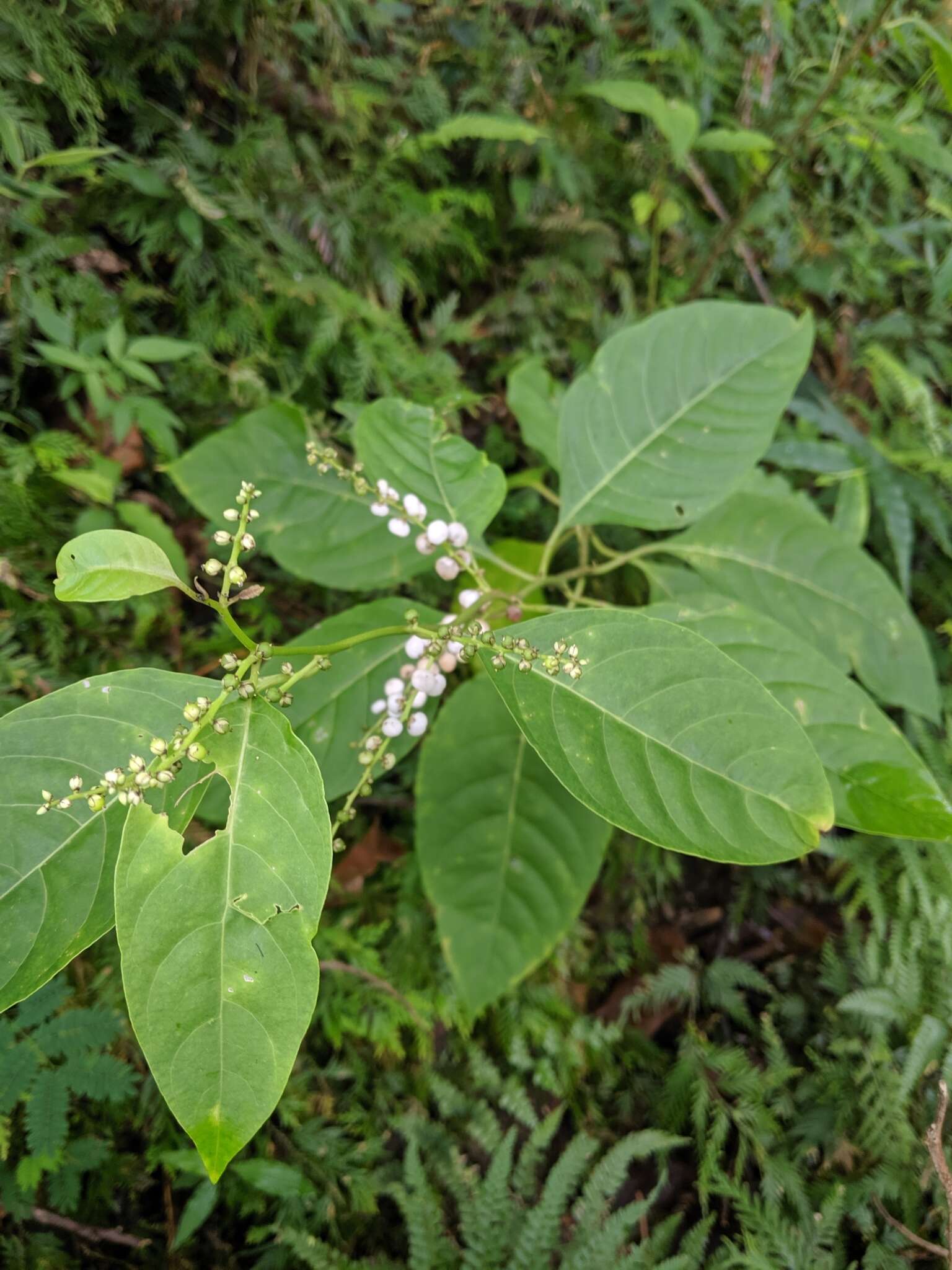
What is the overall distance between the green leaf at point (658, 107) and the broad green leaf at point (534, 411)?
0.64 metres

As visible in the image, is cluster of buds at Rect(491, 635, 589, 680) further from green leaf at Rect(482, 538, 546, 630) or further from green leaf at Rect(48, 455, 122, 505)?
green leaf at Rect(48, 455, 122, 505)

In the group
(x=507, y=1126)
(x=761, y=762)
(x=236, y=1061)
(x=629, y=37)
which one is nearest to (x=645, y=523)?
(x=761, y=762)

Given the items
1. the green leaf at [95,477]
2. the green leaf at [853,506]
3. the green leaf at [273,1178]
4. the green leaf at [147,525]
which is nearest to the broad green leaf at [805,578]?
the green leaf at [853,506]

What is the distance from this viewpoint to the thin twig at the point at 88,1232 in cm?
133

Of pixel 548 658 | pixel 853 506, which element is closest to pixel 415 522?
pixel 548 658

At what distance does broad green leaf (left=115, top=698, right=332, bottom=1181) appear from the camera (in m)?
0.70

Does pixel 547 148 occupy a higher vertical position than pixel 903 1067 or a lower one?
higher

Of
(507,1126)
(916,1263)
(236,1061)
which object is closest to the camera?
(236,1061)

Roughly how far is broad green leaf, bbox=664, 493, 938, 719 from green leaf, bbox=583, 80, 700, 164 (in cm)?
92

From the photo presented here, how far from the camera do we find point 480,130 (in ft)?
5.59

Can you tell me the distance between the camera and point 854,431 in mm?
2307

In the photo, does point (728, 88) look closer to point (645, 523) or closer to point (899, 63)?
point (899, 63)

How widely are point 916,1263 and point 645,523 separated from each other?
1860 millimetres

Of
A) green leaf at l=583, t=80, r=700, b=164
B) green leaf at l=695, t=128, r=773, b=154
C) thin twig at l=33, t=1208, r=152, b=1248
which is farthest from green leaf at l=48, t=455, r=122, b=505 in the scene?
green leaf at l=695, t=128, r=773, b=154
